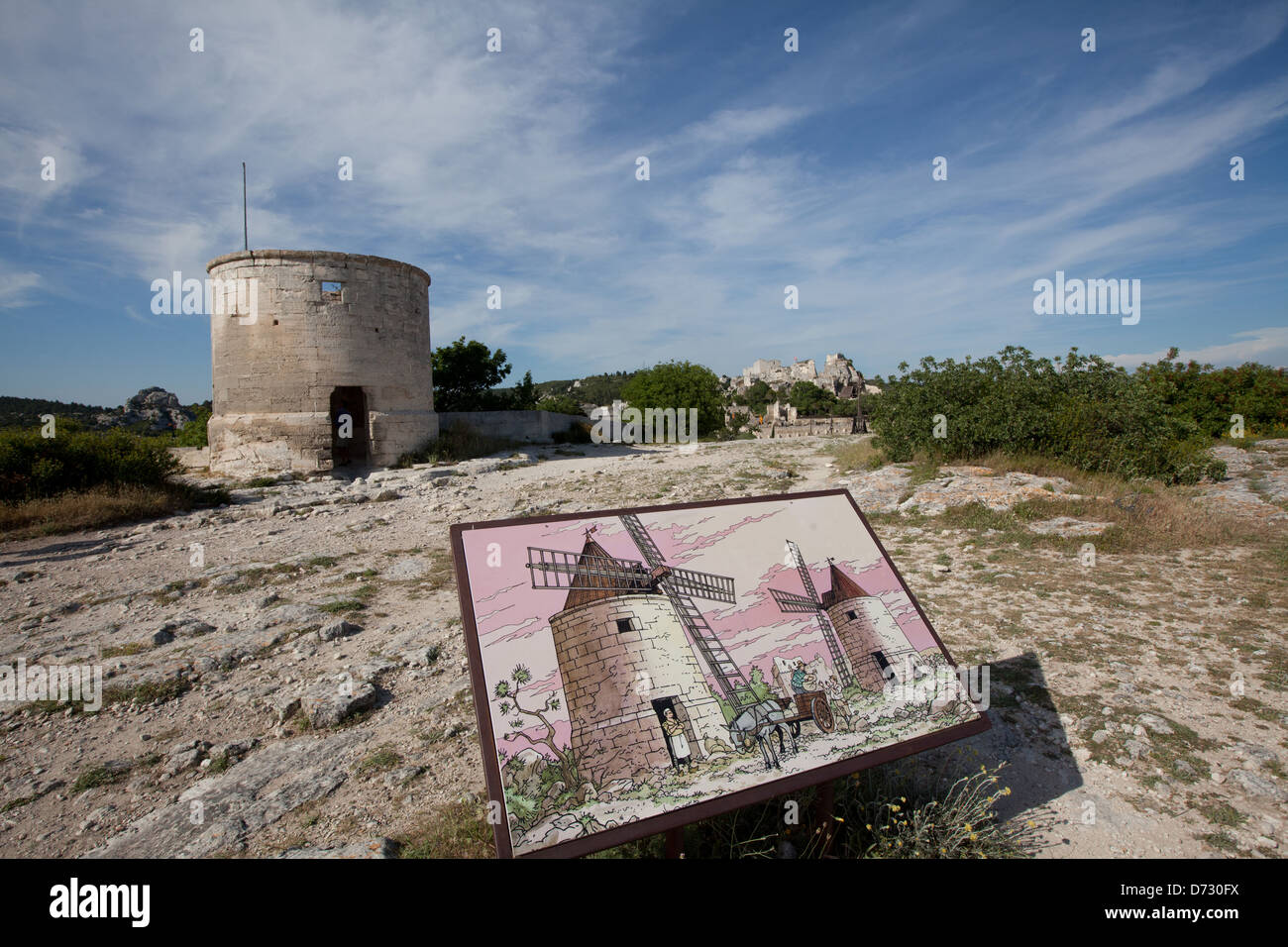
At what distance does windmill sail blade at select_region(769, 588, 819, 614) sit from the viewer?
283 cm

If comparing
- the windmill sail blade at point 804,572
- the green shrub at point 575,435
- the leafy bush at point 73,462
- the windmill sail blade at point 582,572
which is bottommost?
the windmill sail blade at point 804,572

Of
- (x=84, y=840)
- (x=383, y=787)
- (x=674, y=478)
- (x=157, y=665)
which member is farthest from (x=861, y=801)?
(x=674, y=478)

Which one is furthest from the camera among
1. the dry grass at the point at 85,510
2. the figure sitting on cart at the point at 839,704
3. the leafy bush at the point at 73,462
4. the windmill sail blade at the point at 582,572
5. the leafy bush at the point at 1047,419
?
the leafy bush at the point at 1047,419

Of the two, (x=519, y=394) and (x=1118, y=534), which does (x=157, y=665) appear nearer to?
(x=1118, y=534)

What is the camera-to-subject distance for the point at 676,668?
7.79 ft

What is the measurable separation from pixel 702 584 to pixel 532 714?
0.95 metres

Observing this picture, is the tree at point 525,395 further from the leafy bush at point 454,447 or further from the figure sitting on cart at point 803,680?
the figure sitting on cart at point 803,680

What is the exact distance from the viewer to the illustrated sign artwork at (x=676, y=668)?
6.67 ft

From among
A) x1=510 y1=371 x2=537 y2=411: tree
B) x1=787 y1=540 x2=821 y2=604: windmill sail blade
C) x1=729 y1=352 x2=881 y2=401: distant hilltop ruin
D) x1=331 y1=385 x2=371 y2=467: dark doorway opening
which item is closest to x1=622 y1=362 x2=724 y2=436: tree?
x1=510 y1=371 x2=537 y2=411: tree

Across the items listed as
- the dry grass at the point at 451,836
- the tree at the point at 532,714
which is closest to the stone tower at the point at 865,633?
the tree at the point at 532,714

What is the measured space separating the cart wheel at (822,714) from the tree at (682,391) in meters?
27.4

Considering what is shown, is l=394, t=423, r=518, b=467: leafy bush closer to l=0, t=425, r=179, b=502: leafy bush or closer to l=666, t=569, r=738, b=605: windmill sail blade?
l=0, t=425, r=179, b=502: leafy bush

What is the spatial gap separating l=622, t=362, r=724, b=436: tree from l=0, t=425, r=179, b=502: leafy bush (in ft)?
72.3

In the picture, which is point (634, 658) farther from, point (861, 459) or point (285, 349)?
point (285, 349)
